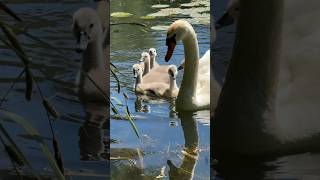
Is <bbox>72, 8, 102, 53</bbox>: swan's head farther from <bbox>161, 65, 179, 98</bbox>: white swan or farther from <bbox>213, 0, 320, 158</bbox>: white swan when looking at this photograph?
<bbox>213, 0, 320, 158</bbox>: white swan

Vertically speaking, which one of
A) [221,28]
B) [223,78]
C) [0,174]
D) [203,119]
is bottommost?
[0,174]

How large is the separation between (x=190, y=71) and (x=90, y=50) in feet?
0.79

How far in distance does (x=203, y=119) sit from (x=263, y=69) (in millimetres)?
195

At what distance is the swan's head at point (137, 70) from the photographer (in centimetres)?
116

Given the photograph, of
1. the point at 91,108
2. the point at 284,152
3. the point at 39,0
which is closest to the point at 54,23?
the point at 39,0

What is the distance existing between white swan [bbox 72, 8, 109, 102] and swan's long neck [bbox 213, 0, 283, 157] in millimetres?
264

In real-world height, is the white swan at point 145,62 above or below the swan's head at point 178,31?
below

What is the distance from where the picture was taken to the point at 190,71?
47.6 inches

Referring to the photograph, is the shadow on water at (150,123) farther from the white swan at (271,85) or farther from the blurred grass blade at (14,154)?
the blurred grass blade at (14,154)

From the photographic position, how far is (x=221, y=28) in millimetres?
1071

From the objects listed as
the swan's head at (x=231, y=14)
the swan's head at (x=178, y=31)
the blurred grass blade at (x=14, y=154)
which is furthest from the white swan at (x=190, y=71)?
the blurred grass blade at (x=14, y=154)

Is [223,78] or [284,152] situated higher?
[223,78]

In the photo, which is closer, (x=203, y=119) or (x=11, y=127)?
(x=11, y=127)

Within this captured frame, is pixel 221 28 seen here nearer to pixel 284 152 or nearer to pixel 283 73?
pixel 283 73
